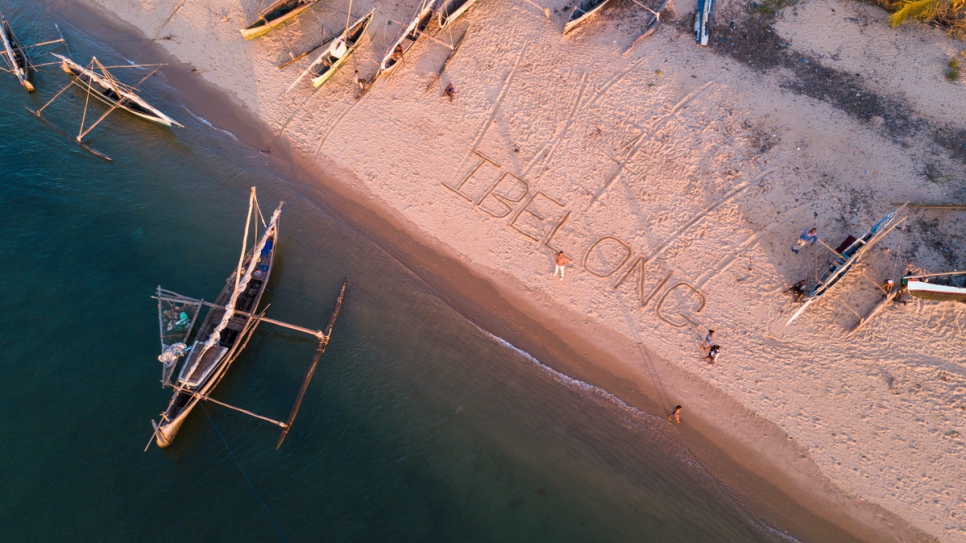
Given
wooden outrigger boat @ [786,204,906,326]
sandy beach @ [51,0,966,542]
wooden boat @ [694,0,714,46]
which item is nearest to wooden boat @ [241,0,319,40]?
sandy beach @ [51,0,966,542]

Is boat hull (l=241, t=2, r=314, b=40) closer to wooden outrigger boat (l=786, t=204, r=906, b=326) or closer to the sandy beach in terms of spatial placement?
the sandy beach

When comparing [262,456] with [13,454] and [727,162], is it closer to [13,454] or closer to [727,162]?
[13,454]

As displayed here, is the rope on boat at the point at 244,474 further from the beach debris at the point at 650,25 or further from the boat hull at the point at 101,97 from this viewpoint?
the beach debris at the point at 650,25

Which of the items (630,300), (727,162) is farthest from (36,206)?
(727,162)

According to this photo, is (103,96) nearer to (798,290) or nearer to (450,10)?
(450,10)

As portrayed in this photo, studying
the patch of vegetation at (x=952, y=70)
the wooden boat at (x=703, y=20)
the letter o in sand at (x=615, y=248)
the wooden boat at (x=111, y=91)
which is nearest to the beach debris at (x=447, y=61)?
the letter o in sand at (x=615, y=248)

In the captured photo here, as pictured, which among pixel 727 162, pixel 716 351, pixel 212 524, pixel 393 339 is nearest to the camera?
pixel 212 524
